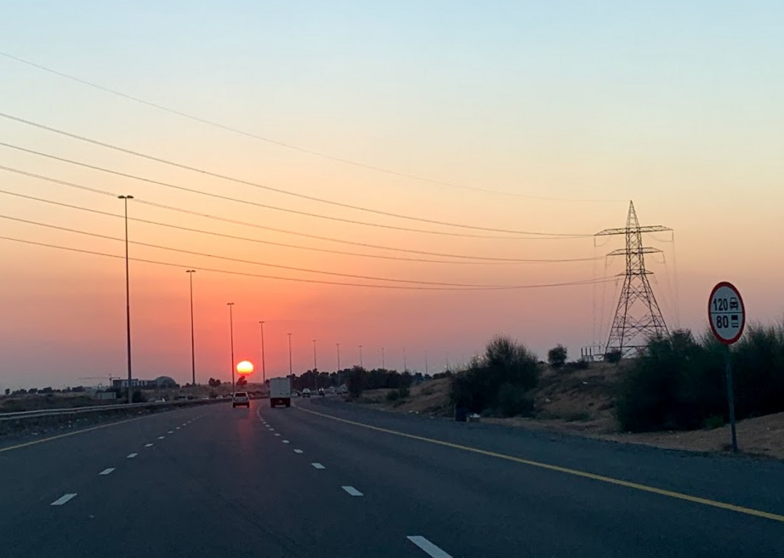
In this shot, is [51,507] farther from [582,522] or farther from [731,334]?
[731,334]

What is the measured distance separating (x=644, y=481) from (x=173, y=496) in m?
8.47

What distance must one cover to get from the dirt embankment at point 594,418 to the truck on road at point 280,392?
1068 cm

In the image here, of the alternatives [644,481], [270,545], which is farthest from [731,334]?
[270,545]

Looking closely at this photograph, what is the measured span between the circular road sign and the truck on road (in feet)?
287

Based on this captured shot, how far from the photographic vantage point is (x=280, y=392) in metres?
113

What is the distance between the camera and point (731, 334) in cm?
2475

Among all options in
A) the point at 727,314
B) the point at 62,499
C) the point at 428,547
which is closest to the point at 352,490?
the point at 62,499

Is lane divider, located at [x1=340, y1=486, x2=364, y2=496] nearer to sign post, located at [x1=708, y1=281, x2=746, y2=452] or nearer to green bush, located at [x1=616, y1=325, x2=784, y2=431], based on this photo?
sign post, located at [x1=708, y1=281, x2=746, y2=452]

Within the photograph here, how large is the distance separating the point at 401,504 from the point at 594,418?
40064 millimetres

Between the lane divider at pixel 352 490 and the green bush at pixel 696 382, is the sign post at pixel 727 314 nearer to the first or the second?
the lane divider at pixel 352 490

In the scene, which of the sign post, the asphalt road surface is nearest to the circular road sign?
the sign post

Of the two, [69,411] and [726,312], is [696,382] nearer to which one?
[726,312]

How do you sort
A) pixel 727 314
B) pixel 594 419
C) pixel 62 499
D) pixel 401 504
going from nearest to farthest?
1. pixel 401 504
2. pixel 62 499
3. pixel 727 314
4. pixel 594 419

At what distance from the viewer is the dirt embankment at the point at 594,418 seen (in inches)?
1161
